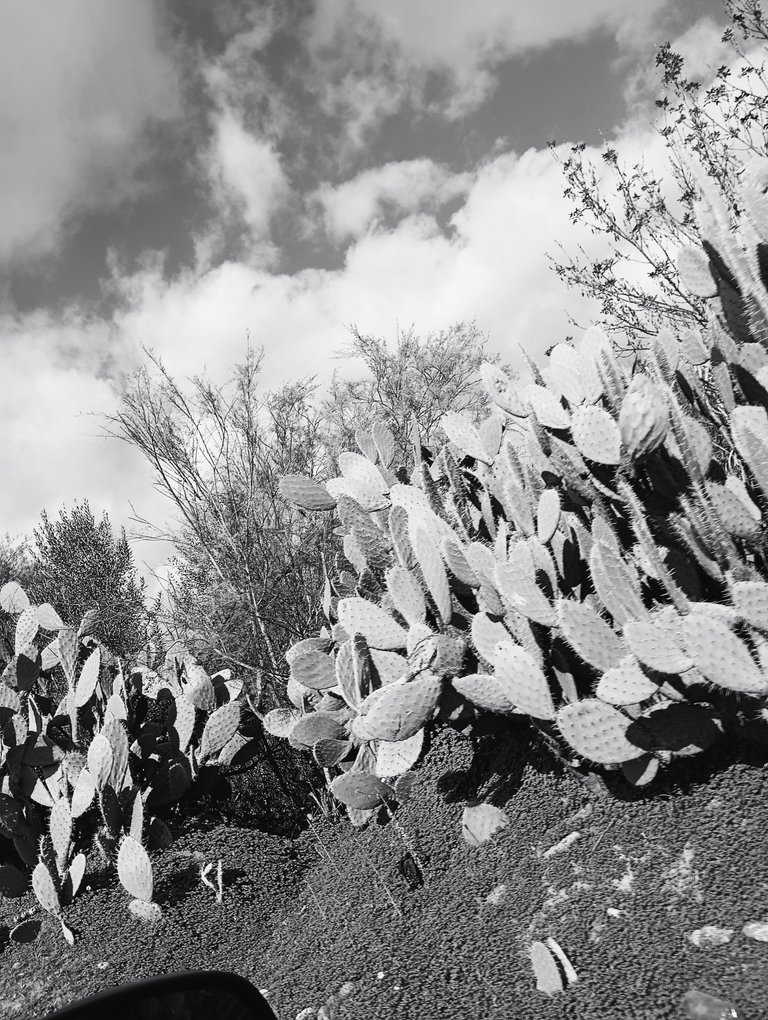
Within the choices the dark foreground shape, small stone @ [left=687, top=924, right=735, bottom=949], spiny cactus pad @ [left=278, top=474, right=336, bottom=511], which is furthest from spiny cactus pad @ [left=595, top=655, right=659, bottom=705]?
spiny cactus pad @ [left=278, top=474, right=336, bottom=511]

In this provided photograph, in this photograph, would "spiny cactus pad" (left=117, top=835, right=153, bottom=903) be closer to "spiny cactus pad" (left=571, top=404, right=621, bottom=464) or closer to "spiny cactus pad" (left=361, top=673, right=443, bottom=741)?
"spiny cactus pad" (left=361, top=673, right=443, bottom=741)

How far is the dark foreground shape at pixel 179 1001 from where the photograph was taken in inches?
33.6

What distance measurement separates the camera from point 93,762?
2.97 m

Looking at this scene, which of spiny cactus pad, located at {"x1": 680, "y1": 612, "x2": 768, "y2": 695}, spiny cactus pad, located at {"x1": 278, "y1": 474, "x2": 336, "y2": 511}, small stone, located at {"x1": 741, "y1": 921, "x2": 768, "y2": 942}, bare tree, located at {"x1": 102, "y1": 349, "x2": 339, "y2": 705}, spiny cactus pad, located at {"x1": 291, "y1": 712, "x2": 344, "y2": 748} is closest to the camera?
small stone, located at {"x1": 741, "y1": 921, "x2": 768, "y2": 942}

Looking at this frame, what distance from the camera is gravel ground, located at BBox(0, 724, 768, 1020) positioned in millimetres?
1473

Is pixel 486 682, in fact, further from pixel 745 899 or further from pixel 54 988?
pixel 54 988

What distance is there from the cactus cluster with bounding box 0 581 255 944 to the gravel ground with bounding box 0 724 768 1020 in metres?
0.17

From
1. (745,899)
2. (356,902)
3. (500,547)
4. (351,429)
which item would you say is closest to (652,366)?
(500,547)

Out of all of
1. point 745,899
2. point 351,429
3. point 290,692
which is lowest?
point 745,899

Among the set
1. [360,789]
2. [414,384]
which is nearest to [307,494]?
[360,789]

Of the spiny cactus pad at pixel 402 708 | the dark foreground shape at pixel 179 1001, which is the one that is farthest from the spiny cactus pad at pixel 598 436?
the dark foreground shape at pixel 179 1001

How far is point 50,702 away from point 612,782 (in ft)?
10.1

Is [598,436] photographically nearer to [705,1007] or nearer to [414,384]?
[705,1007]

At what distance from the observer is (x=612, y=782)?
2.07m
